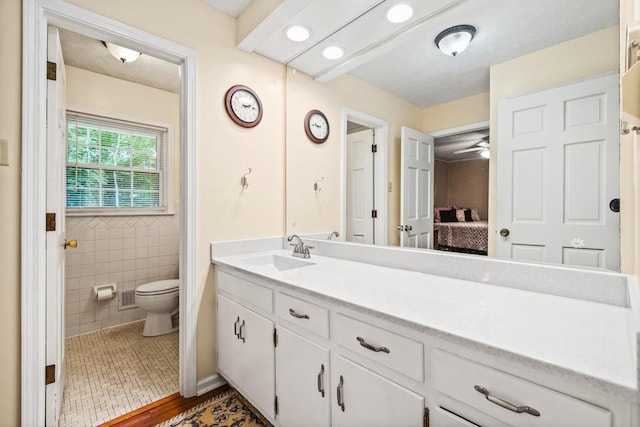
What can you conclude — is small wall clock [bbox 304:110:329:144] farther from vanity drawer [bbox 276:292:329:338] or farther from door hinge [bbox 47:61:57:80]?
door hinge [bbox 47:61:57:80]

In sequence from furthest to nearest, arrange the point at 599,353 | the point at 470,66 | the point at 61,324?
the point at 61,324, the point at 470,66, the point at 599,353

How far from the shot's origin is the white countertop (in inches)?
23.9

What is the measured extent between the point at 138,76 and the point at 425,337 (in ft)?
10.9

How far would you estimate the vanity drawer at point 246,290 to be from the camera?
1437 mm

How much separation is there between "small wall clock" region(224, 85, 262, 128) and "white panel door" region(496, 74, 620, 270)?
152 centimetres

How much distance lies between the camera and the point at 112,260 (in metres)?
2.86

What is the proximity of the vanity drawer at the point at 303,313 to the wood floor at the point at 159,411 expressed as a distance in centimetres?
94

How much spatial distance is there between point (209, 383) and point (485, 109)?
2165 millimetres

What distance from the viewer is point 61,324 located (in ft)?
5.51

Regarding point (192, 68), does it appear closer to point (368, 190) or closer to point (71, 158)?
point (368, 190)

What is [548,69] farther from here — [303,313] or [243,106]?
[243,106]

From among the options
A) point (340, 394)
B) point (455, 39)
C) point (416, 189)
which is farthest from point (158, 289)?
point (455, 39)

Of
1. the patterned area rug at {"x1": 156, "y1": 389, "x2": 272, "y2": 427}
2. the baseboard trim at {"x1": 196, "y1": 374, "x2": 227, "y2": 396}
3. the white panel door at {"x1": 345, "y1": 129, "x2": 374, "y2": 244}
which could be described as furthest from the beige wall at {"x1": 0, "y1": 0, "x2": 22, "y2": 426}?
the white panel door at {"x1": 345, "y1": 129, "x2": 374, "y2": 244}

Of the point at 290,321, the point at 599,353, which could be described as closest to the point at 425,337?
the point at 599,353
